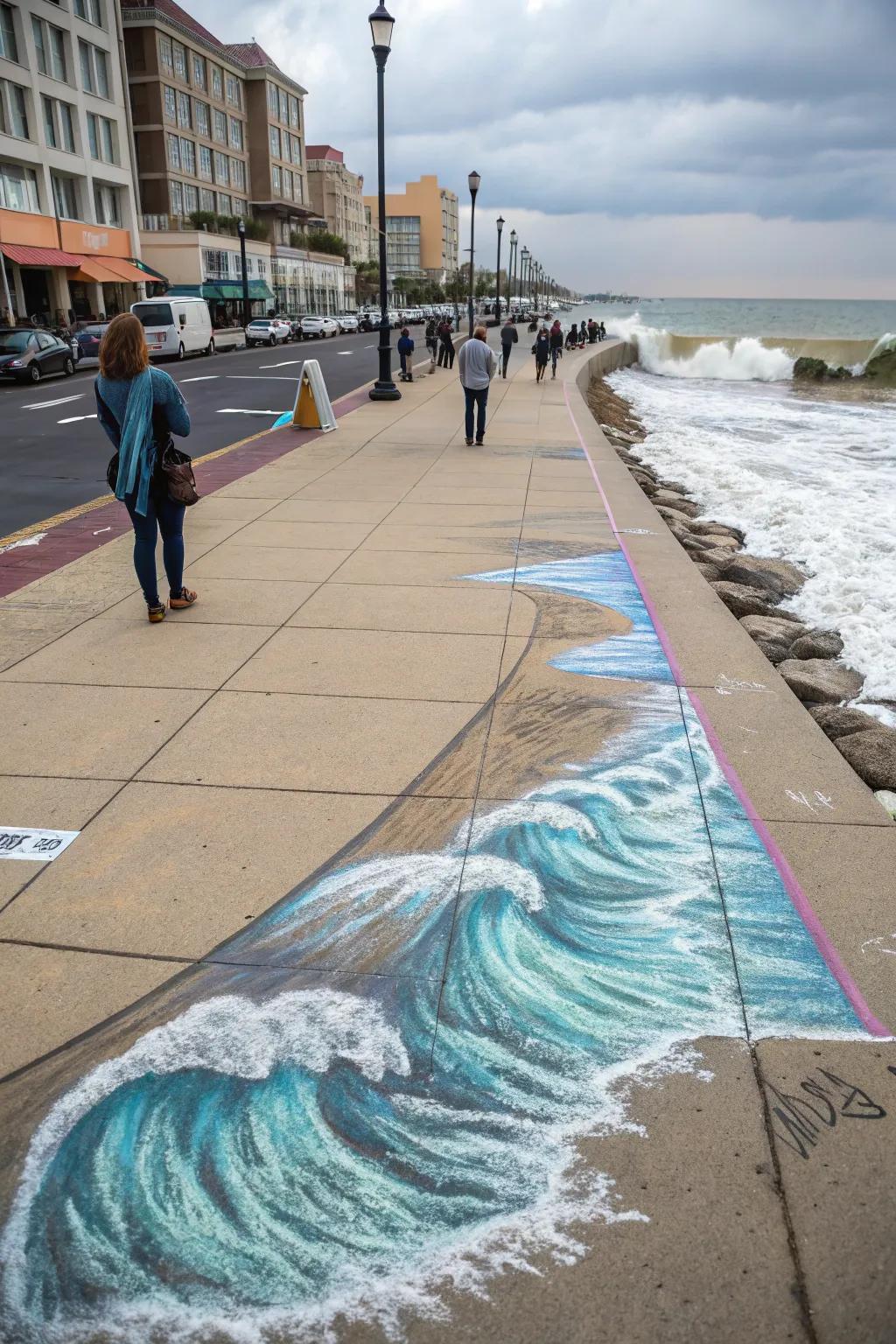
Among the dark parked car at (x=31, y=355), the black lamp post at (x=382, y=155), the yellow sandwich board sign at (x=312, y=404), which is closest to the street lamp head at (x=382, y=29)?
the black lamp post at (x=382, y=155)

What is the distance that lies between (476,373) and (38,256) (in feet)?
120

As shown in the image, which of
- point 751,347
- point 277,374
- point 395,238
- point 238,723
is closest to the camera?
point 238,723

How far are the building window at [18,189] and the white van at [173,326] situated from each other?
13432 millimetres

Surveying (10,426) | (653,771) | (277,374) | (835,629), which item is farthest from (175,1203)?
(277,374)

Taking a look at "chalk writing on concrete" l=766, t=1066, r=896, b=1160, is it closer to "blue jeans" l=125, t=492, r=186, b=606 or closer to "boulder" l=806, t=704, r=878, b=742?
"boulder" l=806, t=704, r=878, b=742

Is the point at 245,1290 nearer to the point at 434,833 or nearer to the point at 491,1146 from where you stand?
the point at 491,1146

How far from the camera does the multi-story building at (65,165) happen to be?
138 ft

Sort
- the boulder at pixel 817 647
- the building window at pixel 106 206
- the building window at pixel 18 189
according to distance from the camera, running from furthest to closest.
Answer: the building window at pixel 106 206 → the building window at pixel 18 189 → the boulder at pixel 817 647

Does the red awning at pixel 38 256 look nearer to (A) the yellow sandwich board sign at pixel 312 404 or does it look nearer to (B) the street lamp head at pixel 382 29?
(B) the street lamp head at pixel 382 29

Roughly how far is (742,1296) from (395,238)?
196 meters

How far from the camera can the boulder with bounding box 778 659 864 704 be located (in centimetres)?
589

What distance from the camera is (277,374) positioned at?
26859 millimetres

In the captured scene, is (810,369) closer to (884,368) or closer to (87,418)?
(884,368)

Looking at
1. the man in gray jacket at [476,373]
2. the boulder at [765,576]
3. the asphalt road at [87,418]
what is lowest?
the boulder at [765,576]
